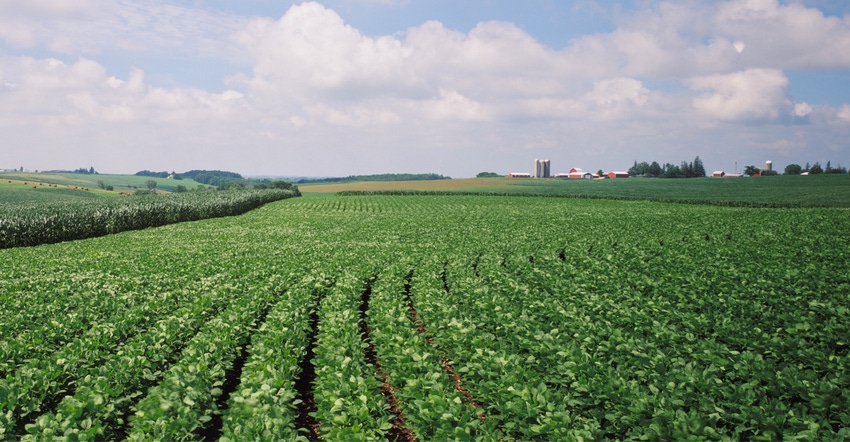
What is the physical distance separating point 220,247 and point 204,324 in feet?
51.2

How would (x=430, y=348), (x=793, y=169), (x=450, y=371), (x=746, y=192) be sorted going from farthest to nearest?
1. (x=793, y=169)
2. (x=746, y=192)
3. (x=450, y=371)
4. (x=430, y=348)

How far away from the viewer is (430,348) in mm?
8398

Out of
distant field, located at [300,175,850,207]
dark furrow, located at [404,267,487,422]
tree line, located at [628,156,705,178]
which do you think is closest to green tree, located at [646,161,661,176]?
tree line, located at [628,156,705,178]

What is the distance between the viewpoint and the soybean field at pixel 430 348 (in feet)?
19.4

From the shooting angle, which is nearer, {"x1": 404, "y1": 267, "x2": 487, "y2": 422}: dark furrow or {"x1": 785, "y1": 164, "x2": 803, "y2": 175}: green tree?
{"x1": 404, "y1": 267, "x2": 487, "y2": 422}: dark furrow

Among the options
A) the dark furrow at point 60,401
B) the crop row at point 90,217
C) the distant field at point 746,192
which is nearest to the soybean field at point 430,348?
the dark furrow at point 60,401

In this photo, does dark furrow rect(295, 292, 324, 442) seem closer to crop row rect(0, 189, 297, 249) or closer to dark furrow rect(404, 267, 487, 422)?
dark furrow rect(404, 267, 487, 422)

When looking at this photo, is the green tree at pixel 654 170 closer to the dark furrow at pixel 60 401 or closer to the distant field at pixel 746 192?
the distant field at pixel 746 192

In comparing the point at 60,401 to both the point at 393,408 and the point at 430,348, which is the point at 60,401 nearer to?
the point at 393,408

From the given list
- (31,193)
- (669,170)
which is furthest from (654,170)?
(31,193)

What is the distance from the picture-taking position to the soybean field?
5.91 meters

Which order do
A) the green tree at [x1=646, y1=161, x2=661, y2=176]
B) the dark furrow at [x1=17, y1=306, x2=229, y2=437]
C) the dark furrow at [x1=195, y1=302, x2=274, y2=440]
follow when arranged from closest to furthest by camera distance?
the dark furrow at [x1=17, y1=306, x2=229, y2=437] < the dark furrow at [x1=195, y1=302, x2=274, y2=440] < the green tree at [x1=646, y1=161, x2=661, y2=176]

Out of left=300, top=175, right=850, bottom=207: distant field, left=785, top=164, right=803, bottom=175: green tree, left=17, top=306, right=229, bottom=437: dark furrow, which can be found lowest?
left=17, top=306, right=229, bottom=437: dark furrow

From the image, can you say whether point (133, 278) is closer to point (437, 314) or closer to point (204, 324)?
point (204, 324)
